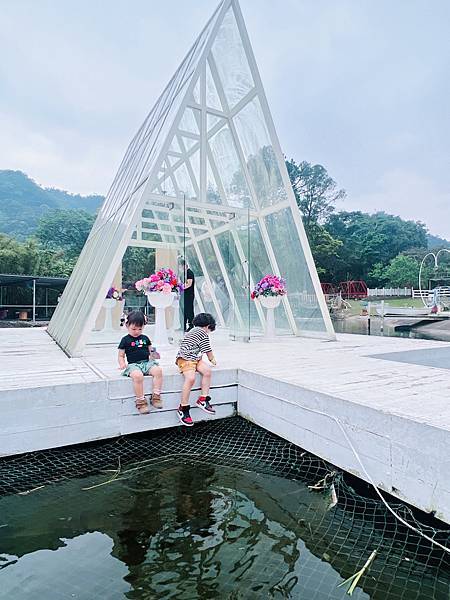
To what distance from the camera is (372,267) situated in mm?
37000

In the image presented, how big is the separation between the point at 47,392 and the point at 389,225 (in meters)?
44.3

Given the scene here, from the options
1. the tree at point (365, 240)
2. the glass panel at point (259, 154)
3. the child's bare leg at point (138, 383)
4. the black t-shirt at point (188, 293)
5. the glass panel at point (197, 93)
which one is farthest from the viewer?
the tree at point (365, 240)

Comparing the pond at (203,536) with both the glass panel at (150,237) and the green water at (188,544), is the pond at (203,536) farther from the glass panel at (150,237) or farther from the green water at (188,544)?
the glass panel at (150,237)

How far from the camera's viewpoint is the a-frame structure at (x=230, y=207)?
20.0 feet

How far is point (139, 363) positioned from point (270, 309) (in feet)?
12.1

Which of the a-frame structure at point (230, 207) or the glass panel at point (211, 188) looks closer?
the a-frame structure at point (230, 207)

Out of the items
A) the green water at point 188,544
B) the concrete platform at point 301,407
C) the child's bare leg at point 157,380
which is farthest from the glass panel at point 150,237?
the green water at point 188,544

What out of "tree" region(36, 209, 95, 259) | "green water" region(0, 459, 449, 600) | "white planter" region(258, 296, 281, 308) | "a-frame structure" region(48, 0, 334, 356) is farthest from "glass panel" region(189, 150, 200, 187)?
"tree" region(36, 209, 95, 259)

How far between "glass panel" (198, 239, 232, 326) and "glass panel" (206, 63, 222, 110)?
8.07ft

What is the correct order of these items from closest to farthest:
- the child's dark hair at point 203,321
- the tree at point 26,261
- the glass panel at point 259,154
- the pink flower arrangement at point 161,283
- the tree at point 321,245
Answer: the child's dark hair at point 203,321 → the pink flower arrangement at point 161,283 → the glass panel at point 259,154 → the tree at point 26,261 → the tree at point 321,245

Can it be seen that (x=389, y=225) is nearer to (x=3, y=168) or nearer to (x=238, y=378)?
(x=238, y=378)

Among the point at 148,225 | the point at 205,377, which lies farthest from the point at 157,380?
the point at 148,225

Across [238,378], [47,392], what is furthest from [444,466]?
[47,392]

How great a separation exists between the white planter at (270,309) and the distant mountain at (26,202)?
42.8 m
